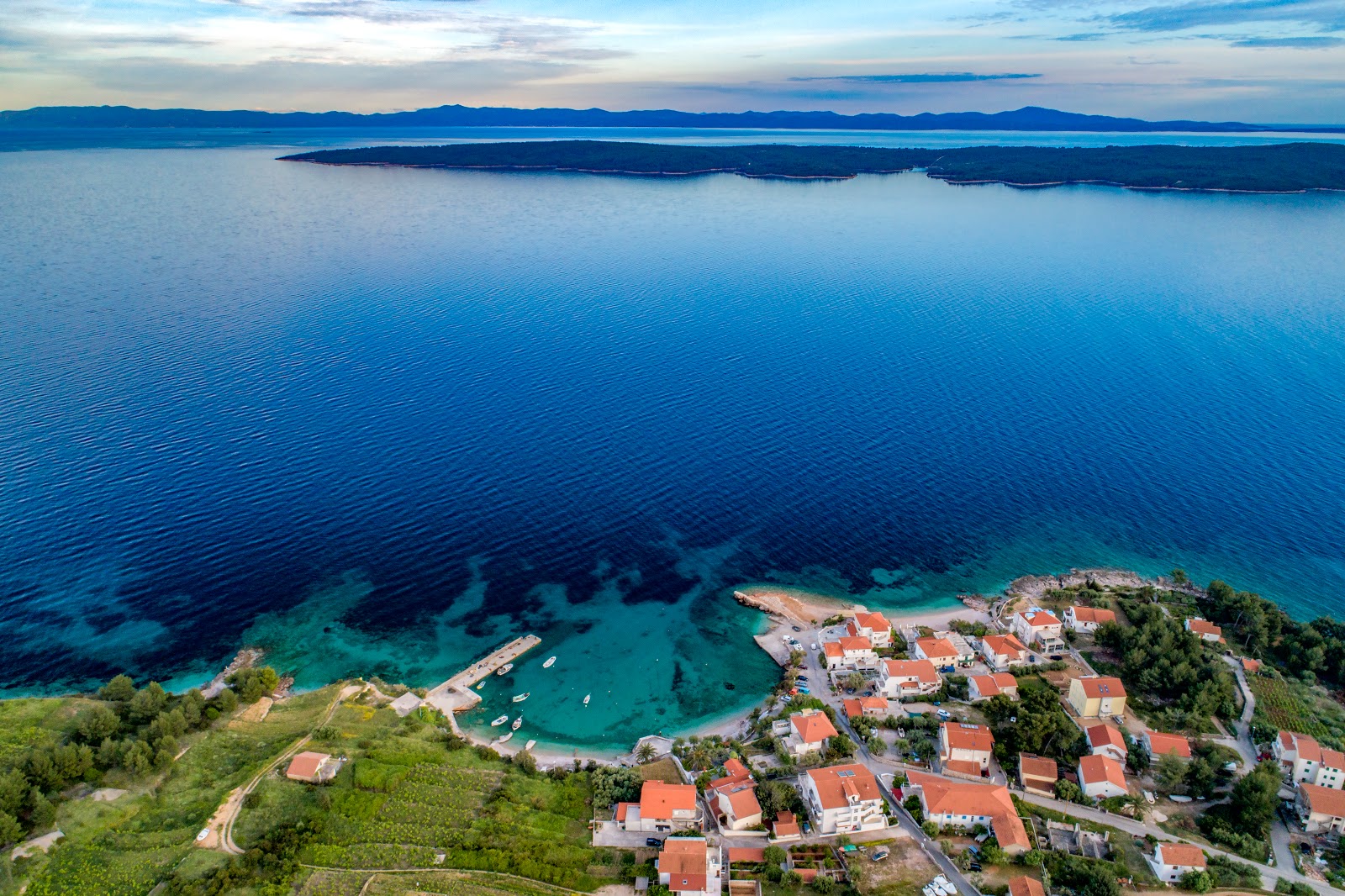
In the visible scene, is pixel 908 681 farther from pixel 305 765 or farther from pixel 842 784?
pixel 305 765

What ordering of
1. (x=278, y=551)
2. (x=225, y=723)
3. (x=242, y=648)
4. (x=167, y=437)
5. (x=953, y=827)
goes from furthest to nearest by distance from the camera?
(x=167, y=437)
(x=278, y=551)
(x=242, y=648)
(x=225, y=723)
(x=953, y=827)

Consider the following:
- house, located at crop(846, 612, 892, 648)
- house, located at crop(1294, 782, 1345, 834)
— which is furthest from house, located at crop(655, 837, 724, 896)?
house, located at crop(1294, 782, 1345, 834)

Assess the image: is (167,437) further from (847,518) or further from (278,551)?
(847,518)

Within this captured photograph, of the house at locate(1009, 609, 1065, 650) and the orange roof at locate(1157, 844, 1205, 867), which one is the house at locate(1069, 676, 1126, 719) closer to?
the house at locate(1009, 609, 1065, 650)

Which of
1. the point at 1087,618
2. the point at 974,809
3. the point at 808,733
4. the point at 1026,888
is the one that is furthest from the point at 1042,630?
the point at 1026,888

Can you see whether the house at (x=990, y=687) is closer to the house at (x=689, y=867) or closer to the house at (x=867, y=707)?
the house at (x=867, y=707)

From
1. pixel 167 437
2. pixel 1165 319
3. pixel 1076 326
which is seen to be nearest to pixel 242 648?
pixel 167 437

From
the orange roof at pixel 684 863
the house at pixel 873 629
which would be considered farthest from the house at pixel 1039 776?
the orange roof at pixel 684 863
